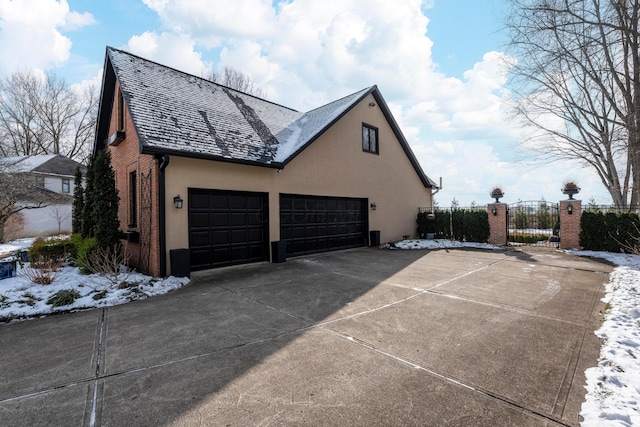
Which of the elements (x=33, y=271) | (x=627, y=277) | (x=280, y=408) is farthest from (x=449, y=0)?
(x=33, y=271)

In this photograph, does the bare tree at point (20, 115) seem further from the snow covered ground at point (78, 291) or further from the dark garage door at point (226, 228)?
the dark garage door at point (226, 228)

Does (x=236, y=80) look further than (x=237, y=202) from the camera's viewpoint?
Yes

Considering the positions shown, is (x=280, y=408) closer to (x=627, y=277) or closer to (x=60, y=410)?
(x=60, y=410)

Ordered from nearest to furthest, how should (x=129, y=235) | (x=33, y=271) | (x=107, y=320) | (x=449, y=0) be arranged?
(x=107, y=320) → (x=33, y=271) → (x=449, y=0) → (x=129, y=235)

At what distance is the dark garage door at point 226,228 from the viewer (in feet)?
27.2

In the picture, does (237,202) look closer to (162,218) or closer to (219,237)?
(219,237)

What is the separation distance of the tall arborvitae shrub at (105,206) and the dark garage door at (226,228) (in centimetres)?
215

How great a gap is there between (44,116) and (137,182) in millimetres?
26691

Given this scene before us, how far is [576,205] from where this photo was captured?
11477 mm

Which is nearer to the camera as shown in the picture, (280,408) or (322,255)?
(280,408)

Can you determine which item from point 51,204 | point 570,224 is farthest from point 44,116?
point 570,224

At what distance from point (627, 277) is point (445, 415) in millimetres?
7631

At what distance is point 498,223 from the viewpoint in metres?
13.7

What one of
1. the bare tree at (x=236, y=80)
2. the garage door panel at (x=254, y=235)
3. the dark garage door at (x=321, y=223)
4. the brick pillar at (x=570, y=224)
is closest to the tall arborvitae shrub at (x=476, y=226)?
the brick pillar at (x=570, y=224)
